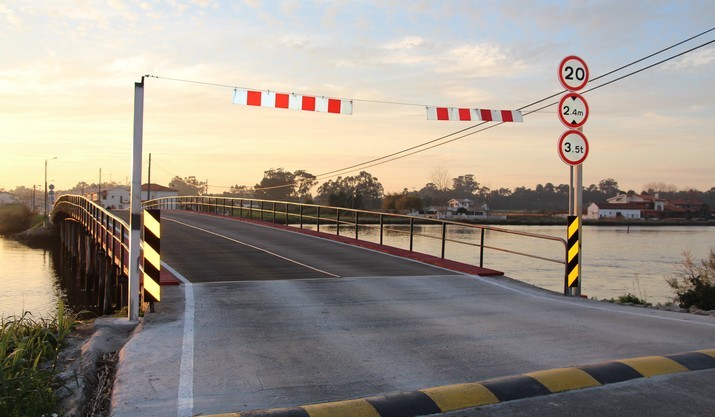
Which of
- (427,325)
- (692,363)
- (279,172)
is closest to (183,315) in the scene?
(427,325)

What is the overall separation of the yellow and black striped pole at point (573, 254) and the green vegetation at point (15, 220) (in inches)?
3152

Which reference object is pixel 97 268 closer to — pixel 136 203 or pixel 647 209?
pixel 136 203

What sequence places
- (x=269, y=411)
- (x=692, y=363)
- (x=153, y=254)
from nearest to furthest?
1. (x=269, y=411)
2. (x=692, y=363)
3. (x=153, y=254)

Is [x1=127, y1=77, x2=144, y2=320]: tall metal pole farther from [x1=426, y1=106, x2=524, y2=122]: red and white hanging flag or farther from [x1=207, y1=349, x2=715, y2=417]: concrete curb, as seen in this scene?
[x1=426, y1=106, x2=524, y2=122]: red and white hanging flag

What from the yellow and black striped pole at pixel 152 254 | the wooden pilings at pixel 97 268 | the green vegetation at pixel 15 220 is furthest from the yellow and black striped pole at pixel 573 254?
the green vegetation at pixel 15 220

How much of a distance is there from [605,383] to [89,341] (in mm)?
4980

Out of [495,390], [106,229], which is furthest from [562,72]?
[106,229]

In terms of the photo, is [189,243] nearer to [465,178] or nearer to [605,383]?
[605,383]

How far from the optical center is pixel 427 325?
22.4 ft

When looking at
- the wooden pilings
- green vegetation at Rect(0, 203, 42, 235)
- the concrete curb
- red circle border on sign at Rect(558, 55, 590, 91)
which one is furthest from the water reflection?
green vegetation at Rect(0, 203, 42, 235)

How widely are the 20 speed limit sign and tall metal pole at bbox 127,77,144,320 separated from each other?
6649 millimetres

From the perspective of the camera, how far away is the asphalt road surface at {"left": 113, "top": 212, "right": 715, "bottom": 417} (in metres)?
4.58

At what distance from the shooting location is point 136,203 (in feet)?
23.6

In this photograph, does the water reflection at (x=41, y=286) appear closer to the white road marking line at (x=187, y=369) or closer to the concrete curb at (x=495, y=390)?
the white road marking line at (x=187, y=369)
